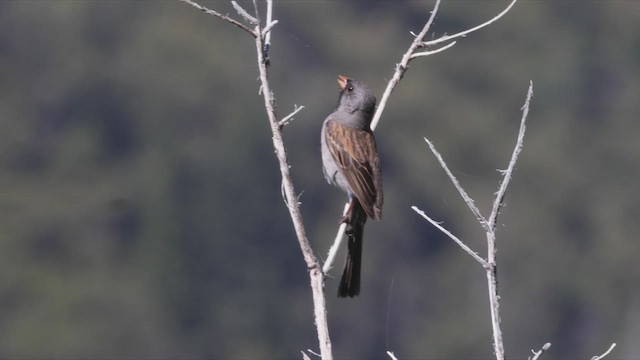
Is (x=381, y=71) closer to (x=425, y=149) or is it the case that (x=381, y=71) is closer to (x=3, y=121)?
(x=425, y=149)

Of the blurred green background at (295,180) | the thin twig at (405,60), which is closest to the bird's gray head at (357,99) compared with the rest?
the thin twig at (405,60)

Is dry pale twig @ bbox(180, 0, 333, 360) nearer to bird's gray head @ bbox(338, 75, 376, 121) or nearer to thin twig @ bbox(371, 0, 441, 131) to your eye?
thin twig @ bbox(371, 0, 441, 131)

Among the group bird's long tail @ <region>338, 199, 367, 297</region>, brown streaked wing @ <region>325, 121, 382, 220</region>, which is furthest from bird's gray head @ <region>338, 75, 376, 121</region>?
bird's long tail @ <region>338, 199, 367, 297</region>

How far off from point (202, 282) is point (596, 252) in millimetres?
27225

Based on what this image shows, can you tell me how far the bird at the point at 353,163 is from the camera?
814 centimetres

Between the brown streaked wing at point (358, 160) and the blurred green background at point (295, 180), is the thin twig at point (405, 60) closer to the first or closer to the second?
the brown streaked wing at point (358, 160)

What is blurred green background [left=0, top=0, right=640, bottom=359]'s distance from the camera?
8106 cm

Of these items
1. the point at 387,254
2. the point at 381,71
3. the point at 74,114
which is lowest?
the point at 387,254

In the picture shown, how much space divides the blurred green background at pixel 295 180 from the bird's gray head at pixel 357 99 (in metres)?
61.8

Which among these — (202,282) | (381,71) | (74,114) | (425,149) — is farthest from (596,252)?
(74,114)

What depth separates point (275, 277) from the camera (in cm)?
8475

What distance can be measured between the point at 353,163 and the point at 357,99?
1.97ft

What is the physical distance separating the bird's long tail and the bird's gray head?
97cm

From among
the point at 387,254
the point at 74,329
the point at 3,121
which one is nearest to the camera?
the point at 74,329
